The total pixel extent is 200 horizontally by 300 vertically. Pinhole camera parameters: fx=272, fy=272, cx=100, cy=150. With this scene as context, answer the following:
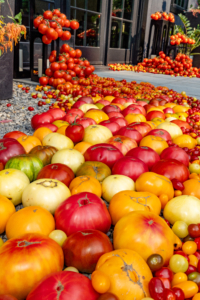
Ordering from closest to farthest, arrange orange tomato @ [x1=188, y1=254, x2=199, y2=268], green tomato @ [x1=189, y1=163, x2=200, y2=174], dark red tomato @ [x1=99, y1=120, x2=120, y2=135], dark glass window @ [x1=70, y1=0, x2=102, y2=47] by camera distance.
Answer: orange tomato @ [x1=188, y1=254, x2=199, y2=268] < green tomato @ [x1=189, y1=163, x2=200, y2=174] < dark red tomato @ [x1=99, y1=120, x2=120, y2=135] < dark glass window @ [x1=70, y1=0, x2=102, y2=47]

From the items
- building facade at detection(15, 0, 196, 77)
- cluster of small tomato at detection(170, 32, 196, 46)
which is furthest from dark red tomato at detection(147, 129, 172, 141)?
cluster of small tomato at detection(170, 32, 196, 46)

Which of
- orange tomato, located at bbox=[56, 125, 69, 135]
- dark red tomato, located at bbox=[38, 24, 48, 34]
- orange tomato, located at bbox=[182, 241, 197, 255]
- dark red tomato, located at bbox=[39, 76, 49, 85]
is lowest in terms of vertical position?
orange tomato, located at bbox=[182, 241, 197, 255]

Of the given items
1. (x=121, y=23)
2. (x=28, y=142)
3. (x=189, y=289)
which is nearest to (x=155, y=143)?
(x=28, y=142)

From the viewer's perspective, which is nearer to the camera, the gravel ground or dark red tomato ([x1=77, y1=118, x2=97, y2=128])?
dark red tomato ([x1=77, y1=118, x2=97, y2=128])

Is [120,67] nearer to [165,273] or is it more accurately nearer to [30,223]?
[30,223]

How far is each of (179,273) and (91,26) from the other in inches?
350

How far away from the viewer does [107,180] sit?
2.04 m

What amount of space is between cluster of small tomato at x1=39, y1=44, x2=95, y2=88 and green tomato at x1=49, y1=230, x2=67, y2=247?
450 centimetres

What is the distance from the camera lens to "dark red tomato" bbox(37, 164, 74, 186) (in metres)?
2.01

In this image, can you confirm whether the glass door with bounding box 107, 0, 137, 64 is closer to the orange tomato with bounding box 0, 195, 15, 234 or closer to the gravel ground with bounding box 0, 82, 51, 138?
the gravel ground with bounding box 0, 82, 51, 138

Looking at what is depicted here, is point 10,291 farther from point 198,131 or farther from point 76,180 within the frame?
point 198,131

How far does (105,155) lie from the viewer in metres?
2.35

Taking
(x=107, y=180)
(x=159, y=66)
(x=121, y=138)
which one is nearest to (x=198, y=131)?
(x=121, y=138)

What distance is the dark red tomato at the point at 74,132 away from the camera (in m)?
2.70
